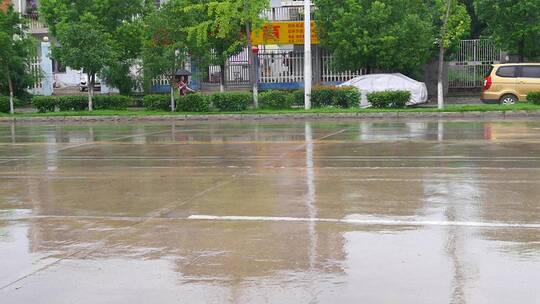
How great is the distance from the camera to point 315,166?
1196 centimetres

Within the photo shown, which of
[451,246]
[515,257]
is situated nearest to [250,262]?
[451,246]

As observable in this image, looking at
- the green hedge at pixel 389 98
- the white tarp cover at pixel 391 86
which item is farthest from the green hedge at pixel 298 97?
the green hedge at pixel 389 98

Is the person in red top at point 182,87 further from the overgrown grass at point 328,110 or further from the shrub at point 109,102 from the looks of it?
Result: the overgrown grass at point 328,110

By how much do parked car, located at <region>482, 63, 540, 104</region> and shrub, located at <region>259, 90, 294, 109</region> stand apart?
7636 mm

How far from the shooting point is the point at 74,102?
30.4 metres

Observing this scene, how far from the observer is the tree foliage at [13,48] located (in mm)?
29219

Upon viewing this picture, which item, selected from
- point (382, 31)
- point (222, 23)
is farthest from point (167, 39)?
point (382, 31)

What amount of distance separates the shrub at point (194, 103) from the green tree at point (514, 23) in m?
12.5

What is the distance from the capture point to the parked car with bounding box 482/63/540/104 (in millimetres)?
25250

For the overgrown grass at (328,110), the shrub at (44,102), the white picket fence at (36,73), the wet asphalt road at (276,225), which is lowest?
the wet asphalt road at (276,225)

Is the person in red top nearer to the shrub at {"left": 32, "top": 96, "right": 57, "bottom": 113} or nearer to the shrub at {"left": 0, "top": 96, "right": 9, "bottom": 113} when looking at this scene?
the shrub at {"left": 32, "top": 96, "right": 57, "bottom": 113}

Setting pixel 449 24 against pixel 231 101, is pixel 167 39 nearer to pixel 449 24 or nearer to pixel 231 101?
pixel 231 101

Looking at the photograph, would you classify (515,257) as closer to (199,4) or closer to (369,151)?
(369,151)

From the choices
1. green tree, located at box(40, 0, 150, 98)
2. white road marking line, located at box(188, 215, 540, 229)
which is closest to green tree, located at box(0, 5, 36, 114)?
green tree, located at box(40, 0, 150, 98)
